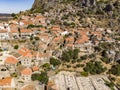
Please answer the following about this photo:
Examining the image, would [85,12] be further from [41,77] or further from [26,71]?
[41,77]

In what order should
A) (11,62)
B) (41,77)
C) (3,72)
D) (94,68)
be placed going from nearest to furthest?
(41,77), (3,72), (11,62), (94,68)

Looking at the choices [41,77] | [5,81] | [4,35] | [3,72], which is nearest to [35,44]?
[4,35]

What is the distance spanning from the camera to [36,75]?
234ft

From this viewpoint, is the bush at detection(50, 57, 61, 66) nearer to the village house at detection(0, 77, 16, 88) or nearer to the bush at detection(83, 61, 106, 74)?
the bush at detection(83, 61, 106, 74)

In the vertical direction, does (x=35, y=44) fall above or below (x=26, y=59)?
above

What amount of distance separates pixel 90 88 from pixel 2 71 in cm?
2324

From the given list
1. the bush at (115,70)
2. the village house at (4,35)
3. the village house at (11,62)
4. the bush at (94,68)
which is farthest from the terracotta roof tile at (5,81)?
the village house at (4,35)

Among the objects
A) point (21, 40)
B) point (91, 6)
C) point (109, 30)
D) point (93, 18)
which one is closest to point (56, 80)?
point (21, 40)

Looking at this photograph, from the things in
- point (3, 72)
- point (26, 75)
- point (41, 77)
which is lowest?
point (41, 77)

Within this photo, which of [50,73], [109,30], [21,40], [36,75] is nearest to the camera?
[36,75]

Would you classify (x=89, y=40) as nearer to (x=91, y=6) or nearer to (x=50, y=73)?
(x=50, y=73)

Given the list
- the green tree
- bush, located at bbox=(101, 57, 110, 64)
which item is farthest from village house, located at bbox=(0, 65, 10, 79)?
bush, located at bbox=(101, 57, 110, 64)

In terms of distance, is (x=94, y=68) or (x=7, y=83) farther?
(x=94, y=68)

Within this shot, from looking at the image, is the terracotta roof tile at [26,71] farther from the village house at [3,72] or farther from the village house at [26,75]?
the village house at [3,72]
